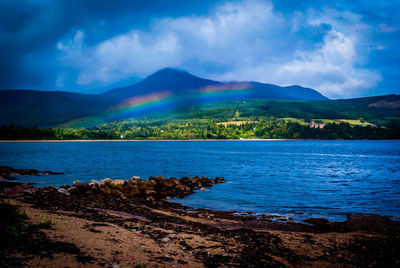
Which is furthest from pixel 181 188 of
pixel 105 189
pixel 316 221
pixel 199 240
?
pixel 199 240

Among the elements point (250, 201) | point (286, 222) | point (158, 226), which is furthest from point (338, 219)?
point (158, 226)

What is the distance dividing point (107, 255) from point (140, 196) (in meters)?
16.2

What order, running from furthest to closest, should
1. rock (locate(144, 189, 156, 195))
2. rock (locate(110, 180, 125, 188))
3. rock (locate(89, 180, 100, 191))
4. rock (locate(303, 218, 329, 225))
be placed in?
rock (locate(110, 180, 125, 188)) < rock (locate(144, 189, 156, 195)) < rock (locate(89, 180, 100, 191)) < rock (locate(303, 218, 329, 225))

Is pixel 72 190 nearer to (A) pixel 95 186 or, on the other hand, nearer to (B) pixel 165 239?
(A) pixel 95 186

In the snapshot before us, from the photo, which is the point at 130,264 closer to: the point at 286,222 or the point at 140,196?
the point at 286,222

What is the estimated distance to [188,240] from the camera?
11898 mm

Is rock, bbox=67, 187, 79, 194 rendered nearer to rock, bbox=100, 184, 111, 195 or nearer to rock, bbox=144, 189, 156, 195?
rock, bbox=100, 184, 111, 195

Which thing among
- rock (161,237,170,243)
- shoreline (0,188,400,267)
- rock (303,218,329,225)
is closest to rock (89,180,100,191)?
shoreline (0,188,400,267)

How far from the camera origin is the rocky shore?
8984 mm

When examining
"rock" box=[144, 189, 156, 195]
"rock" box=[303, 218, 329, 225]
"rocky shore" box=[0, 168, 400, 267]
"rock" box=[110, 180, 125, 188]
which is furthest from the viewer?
"rock" box=[110, 180, 125, 188]

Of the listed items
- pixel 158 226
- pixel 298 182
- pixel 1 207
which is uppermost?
pixel 1 207

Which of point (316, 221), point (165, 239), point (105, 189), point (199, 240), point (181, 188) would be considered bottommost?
point (181, 188)

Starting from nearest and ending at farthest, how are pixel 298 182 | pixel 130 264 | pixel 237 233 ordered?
pixel 130 264 < pixel 237 233 < pixel 298 182

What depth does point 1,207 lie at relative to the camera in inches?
396
